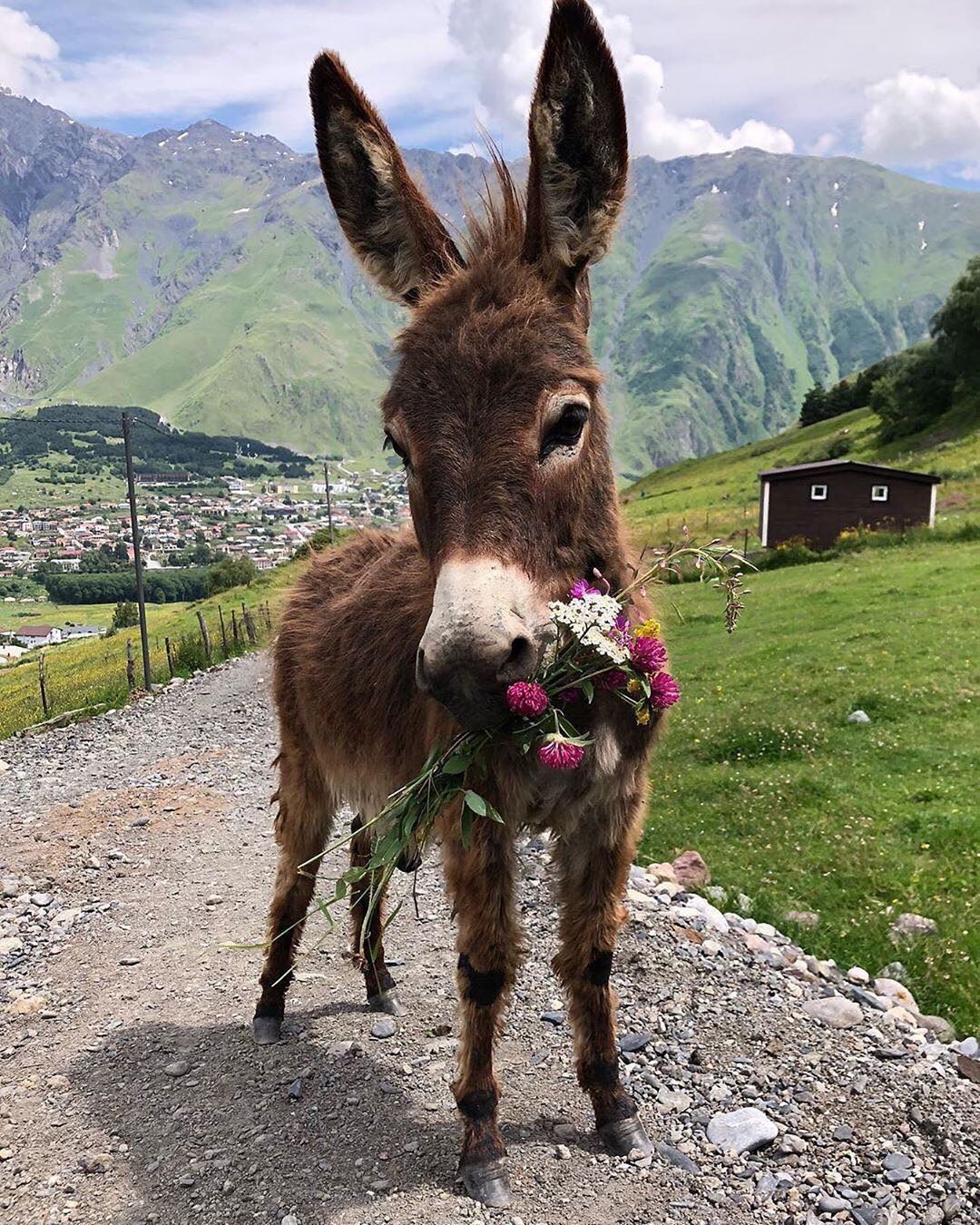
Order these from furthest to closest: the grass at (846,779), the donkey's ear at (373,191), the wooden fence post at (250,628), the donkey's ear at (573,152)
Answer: the wooden fence post at (250,628)
the grass at (846,779)
the donkey's ear at (373,191)
the donkey's ear at (573,152)

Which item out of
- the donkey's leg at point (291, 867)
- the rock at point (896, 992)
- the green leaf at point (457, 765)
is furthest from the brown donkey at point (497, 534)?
the rock at point (896, 992)

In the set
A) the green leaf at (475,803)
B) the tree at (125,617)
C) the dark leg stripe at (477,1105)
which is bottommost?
→ the tree at (125,617)

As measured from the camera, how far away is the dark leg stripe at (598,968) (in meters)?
4.76

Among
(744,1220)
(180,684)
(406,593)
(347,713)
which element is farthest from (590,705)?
(180,684)

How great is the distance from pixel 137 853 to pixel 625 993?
22.3 ft

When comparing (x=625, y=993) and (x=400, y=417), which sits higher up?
(x=400, y=417)

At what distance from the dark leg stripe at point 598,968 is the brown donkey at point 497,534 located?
15mm

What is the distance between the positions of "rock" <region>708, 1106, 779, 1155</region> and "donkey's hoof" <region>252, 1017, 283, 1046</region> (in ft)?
10.2

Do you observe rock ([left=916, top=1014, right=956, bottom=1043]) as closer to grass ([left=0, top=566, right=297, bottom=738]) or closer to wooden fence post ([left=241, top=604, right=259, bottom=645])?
grass ([left=0, top=566, right=297, bottom=738])

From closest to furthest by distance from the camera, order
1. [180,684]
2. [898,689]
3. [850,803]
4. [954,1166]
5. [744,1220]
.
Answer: [744,1220] < [954,1166] < [850,803] < [898,689] < [180,684]

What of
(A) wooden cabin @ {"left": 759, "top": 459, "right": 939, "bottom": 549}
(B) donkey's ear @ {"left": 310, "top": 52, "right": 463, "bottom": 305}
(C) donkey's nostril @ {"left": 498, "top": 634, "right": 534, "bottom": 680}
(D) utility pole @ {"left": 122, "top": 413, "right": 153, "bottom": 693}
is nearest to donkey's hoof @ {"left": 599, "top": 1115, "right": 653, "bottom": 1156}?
(C) donkey's nostril @ {"left": 498, "top": 634, "right": 534, "bottom": 680}

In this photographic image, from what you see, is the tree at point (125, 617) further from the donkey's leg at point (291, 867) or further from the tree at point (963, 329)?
the tree at point (963, 329)

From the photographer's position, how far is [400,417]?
3611 millimetres

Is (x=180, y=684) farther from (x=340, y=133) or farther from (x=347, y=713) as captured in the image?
(x=340, y=133)
